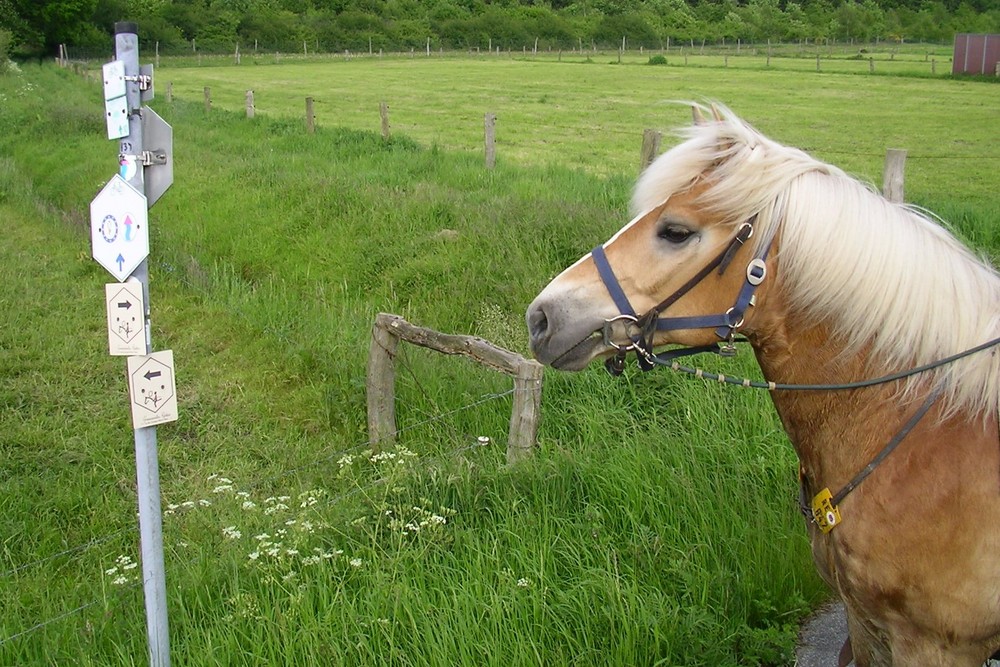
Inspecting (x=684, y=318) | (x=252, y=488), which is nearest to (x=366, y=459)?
(x=252, y=488)

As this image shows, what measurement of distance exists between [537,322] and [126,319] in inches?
61.8

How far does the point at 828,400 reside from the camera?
2.57 meters

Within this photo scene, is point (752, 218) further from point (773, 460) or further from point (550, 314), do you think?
point (773, 460)

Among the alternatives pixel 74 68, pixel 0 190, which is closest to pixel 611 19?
pixel 74 68

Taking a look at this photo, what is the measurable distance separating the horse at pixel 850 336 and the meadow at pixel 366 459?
40.9 inches

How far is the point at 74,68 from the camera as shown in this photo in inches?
1752

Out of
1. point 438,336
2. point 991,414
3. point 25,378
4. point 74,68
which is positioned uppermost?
point 74,68

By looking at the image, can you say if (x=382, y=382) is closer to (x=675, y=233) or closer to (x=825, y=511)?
(x=675, y=233)

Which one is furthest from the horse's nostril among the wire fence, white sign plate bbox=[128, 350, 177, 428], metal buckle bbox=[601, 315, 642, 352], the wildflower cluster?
the wildflower cluster

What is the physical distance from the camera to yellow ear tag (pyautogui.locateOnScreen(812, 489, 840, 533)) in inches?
99.7

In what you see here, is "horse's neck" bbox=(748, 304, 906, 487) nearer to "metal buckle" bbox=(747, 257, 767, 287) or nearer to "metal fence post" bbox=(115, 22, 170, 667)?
"metal buckle" bbox=(747, 257, 767, 287)

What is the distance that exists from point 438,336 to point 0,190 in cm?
1288

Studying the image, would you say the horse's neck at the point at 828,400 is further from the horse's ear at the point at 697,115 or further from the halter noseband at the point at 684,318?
the horse's ear at the point at 697,115

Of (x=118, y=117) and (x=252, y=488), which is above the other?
(x=118, y=117)
